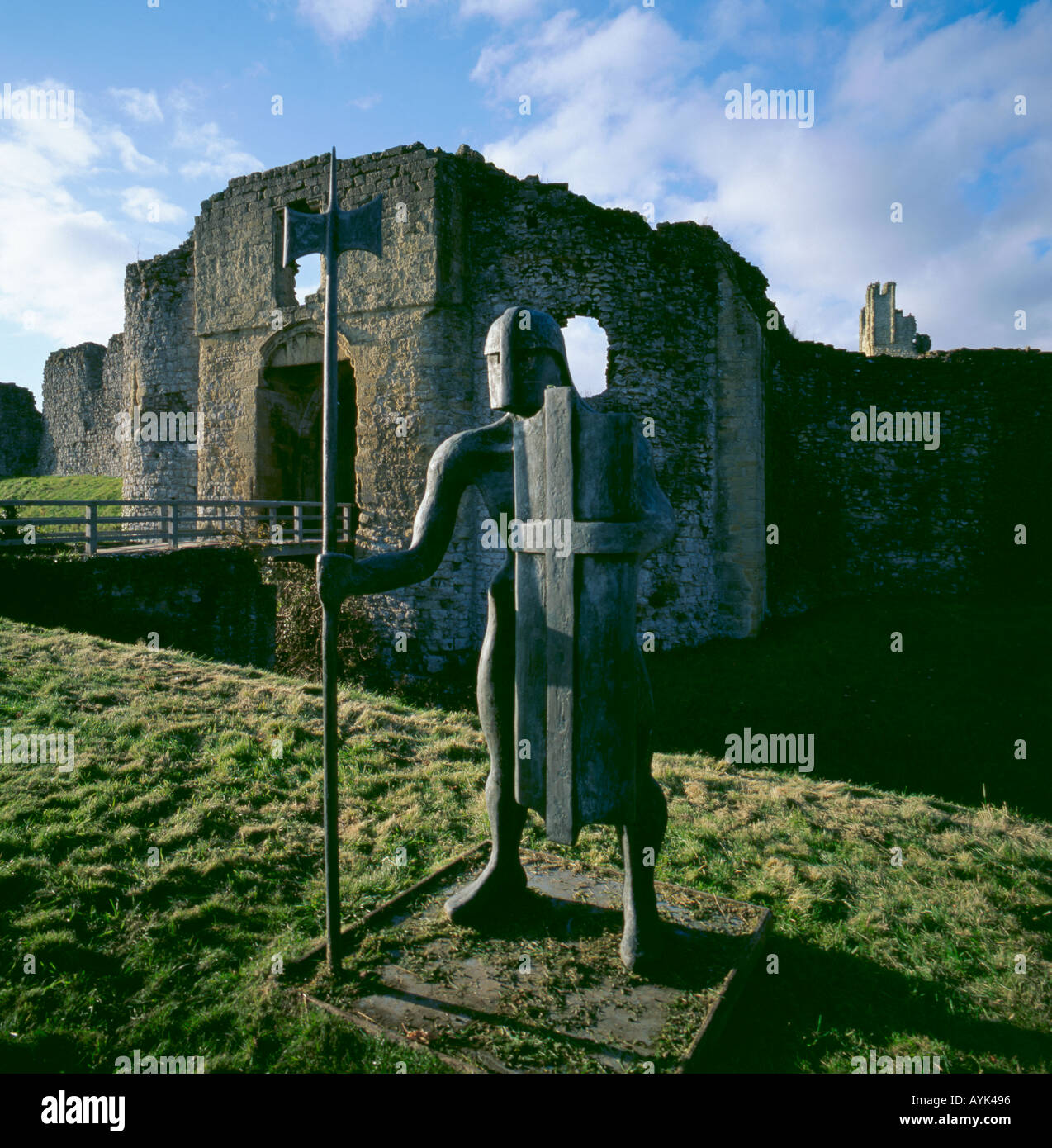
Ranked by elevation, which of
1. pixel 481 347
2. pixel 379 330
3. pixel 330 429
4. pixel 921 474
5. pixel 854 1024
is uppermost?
pixel 379 330

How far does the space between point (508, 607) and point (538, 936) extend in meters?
1.37

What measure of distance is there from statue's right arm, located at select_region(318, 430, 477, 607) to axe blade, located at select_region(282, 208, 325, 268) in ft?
3.02

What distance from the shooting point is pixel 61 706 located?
552cm

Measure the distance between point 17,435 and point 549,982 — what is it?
120ft

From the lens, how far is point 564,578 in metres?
2.60

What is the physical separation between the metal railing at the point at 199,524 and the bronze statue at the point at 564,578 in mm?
9043

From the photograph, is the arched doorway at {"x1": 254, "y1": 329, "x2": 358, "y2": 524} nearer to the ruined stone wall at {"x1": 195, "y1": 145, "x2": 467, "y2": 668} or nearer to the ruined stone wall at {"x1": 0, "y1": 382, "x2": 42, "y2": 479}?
the ruined stone wall at {"x1": 195, "y1": 145, "x2": 467, "y2": 668}

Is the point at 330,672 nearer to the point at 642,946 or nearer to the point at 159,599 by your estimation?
the point at 642,946

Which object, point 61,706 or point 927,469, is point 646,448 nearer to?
point 61,706

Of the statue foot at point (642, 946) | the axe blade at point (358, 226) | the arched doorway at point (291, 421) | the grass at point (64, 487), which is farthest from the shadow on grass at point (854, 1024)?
the grass at point (64, 487)

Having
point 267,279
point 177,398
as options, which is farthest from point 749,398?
point 177,398

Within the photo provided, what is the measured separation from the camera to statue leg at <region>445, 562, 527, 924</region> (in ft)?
9.98

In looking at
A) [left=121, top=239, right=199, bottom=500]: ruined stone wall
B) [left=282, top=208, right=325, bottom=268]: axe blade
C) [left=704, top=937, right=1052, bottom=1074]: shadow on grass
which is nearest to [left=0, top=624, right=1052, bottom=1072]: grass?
[left=704, top=937, right=1052, bottom=1074]: shadow on grass

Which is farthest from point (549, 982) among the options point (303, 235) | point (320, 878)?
point (303, 235)
